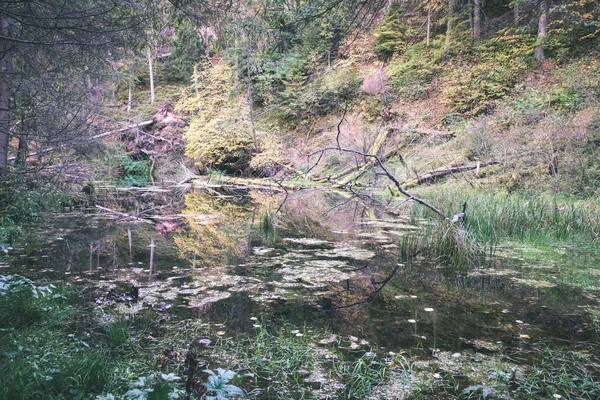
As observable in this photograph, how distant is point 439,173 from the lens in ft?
39.1

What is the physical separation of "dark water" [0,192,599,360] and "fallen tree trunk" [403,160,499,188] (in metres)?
4.36

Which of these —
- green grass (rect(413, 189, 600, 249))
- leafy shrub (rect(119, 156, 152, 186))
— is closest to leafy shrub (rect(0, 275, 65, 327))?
green grass (rect(413, 189, 600, 249))

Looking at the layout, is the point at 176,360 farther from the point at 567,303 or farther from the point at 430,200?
the point at 430,200

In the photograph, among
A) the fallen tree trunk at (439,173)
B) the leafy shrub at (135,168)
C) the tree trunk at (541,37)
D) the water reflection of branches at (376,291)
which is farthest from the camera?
the leafy shrub at (135,168)

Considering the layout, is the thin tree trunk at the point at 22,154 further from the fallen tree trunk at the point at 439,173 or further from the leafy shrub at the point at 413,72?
the leafy shrub at the point at 413,72

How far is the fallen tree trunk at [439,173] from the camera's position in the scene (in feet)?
35.1

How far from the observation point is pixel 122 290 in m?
4.17

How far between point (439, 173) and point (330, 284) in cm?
849

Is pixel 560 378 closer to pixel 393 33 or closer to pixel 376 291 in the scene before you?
pixel 376 291

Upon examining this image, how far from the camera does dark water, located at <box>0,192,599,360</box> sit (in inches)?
133

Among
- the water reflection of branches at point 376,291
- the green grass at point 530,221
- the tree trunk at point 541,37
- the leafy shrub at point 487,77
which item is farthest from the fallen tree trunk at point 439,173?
the tree trunk at point 541,37

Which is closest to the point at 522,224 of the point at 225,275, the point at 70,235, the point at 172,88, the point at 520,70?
the point at 225,275

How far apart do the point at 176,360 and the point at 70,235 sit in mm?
5309

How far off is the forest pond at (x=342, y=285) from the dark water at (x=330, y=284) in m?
0.02
